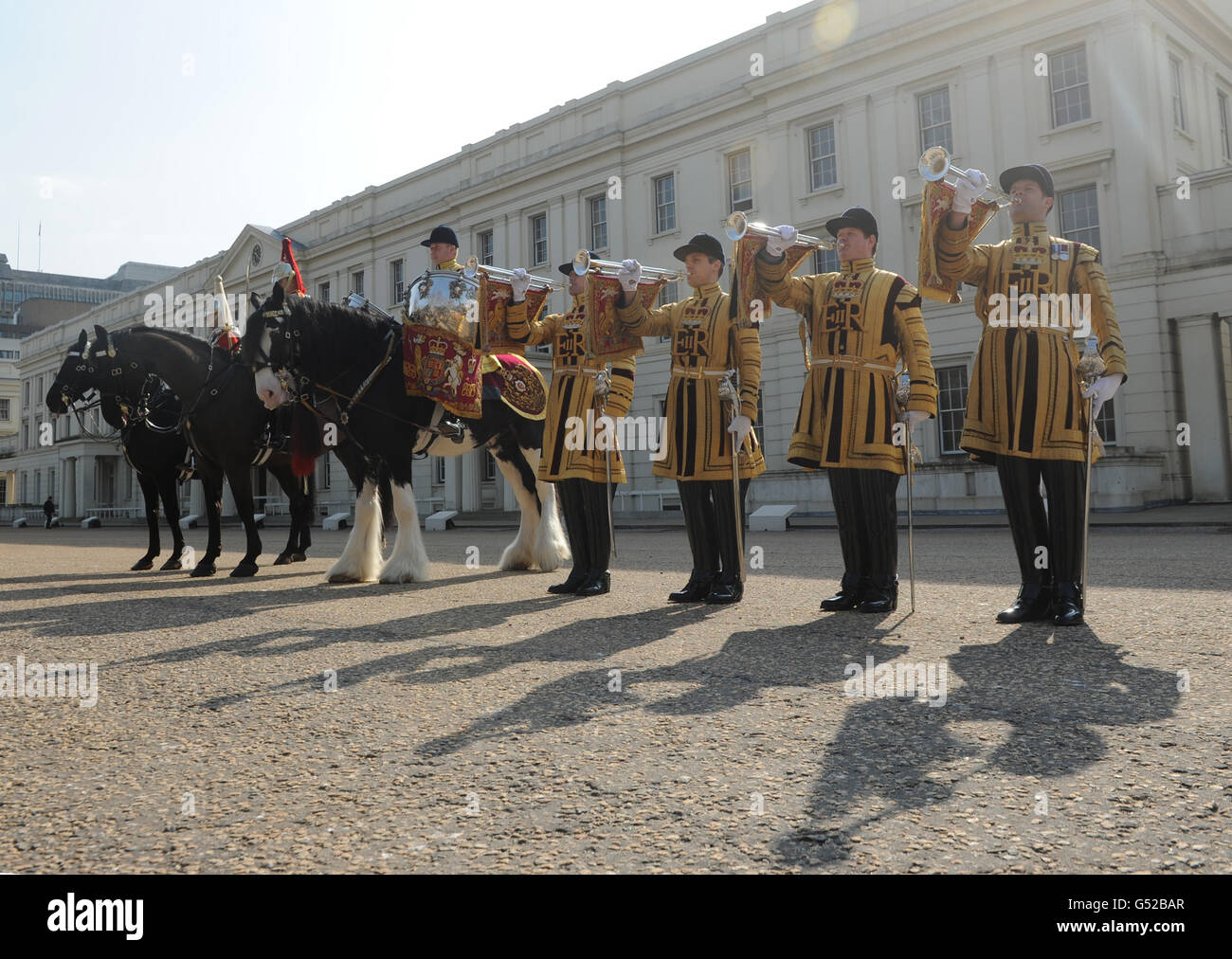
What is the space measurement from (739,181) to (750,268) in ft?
80.3

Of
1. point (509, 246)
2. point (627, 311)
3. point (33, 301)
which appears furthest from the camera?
point (33, 301)

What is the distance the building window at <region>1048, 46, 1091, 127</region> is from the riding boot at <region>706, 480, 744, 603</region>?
66.3ft

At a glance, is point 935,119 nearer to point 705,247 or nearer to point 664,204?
point 664,204

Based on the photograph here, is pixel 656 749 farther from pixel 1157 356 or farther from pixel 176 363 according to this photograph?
pixel 1157 356

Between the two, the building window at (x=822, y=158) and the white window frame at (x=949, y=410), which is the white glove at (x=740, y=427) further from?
the building window at (x=822, y=158)

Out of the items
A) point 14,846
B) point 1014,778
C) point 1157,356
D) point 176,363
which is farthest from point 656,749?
point 1157,356

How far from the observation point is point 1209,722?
291 cm

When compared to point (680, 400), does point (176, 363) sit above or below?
above

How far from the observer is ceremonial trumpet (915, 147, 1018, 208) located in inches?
187

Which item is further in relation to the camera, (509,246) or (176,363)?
(509,246)

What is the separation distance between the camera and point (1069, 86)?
73.5ft

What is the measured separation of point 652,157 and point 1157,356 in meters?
16.3

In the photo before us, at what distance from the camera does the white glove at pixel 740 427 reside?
20.0 feet

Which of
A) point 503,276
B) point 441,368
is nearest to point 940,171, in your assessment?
point 503,276
